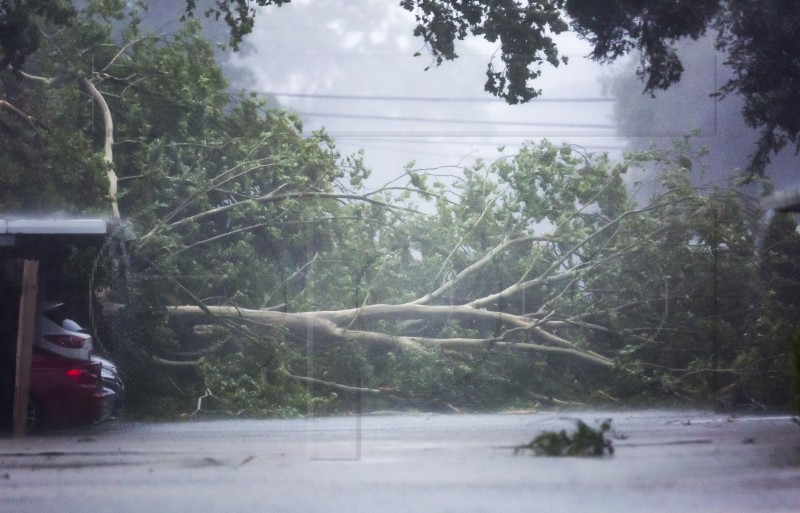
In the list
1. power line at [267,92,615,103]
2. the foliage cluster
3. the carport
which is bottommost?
the foliage cluster

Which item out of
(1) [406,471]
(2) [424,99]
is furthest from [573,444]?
(2) [424,99]

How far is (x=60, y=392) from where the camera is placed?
842cm

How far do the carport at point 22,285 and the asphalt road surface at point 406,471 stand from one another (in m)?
0.56

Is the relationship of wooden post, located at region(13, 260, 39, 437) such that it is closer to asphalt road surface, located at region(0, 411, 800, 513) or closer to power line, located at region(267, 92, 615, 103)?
asphalt road surface, located at region(0, 411, 800, 513)

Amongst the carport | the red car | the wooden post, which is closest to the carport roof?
the carport

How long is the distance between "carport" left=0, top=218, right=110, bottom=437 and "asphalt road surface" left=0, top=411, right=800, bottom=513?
0.56 m

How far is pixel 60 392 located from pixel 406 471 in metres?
4.31

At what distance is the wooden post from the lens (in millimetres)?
8109

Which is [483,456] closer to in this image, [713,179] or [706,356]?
[706,356]

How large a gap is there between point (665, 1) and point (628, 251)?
2.88m

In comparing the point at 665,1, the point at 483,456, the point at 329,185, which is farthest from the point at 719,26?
the point at 483,456

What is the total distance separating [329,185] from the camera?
1053 cm

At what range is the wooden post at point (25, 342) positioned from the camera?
26.6 ft

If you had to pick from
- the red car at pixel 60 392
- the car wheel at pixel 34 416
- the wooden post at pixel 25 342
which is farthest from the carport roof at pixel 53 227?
the car wheel at pixel 34 416
